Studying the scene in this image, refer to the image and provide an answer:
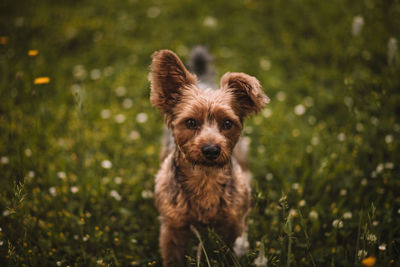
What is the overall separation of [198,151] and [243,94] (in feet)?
2.57

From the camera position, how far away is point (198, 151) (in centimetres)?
265

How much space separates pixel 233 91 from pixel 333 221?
1899 millimetres

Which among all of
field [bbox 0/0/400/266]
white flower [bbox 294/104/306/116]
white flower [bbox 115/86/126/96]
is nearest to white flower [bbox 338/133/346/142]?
field [bbox 0/0/400/266]

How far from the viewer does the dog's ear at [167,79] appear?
269 centimetres

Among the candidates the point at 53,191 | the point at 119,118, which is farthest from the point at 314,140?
the point at 53,191

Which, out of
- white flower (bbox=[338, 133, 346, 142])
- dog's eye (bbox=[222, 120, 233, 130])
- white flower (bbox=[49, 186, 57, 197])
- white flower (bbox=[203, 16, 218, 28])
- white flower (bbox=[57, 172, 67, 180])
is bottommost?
white flower (bbox=[49, 186, 57, 197])

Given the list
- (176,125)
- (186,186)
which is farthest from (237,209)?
(176,125)

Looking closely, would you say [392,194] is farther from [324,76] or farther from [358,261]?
[324,76]

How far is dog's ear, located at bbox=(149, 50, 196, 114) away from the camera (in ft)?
8.84

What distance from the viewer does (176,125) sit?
284 centimetres

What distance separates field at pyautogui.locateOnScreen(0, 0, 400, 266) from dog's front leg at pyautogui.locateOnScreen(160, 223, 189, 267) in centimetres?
20

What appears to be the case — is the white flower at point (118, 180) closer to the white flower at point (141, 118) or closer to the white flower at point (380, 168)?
the white flower at point (141, 118)

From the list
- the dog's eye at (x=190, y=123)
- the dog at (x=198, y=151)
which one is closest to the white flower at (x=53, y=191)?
the dog at (x=198, y=151)

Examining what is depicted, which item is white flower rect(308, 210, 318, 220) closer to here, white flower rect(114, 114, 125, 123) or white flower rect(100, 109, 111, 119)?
white flower rect(114, 114, 125, 123)
